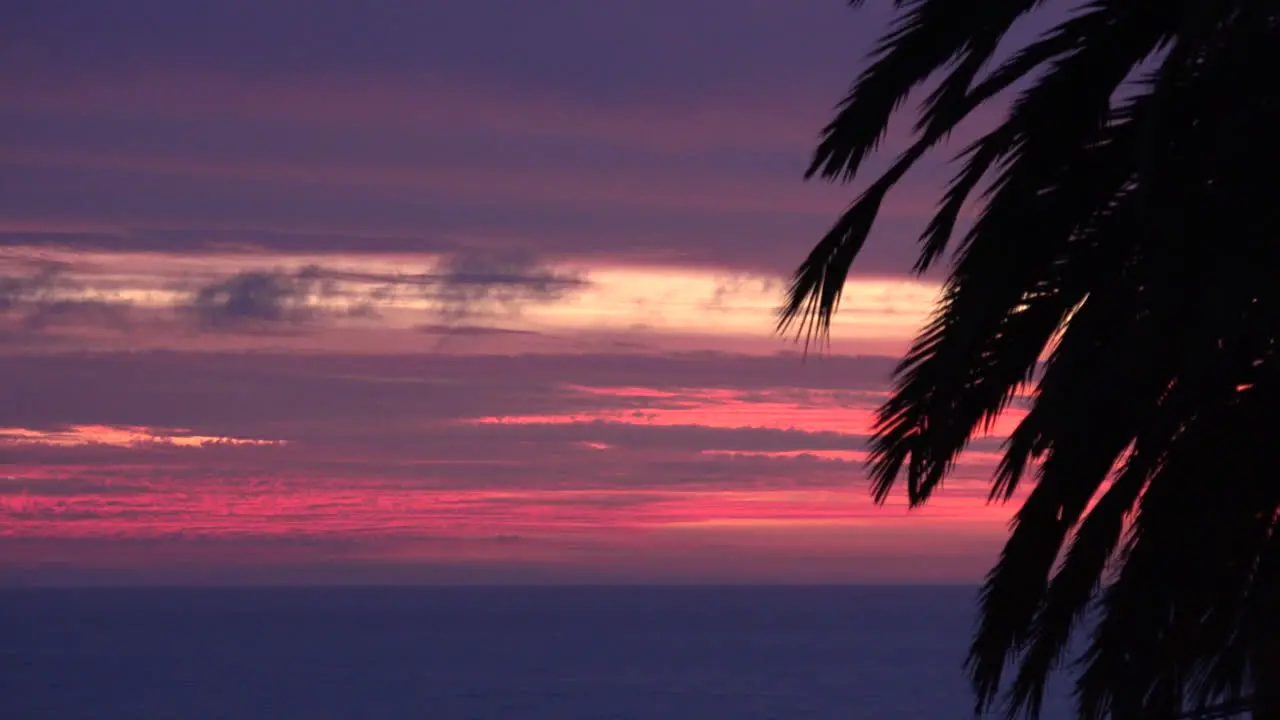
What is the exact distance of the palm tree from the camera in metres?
8.52

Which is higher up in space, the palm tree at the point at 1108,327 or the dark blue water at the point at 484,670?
the palm tree at the point at 1108,327

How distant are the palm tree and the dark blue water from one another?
56152mm

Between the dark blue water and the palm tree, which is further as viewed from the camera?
the dark blue water

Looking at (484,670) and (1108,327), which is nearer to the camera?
(1108,327)

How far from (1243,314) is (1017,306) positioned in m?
1.47

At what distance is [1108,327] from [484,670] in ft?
290

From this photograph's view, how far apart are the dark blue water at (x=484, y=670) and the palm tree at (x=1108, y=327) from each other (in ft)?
184

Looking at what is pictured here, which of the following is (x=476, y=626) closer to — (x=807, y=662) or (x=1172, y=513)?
(x=807, y=662)

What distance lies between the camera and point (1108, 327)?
9.23m

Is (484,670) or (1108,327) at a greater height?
(1108,327)

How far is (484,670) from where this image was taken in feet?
313

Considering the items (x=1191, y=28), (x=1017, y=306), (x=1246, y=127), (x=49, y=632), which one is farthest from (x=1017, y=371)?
(x=49, y=632)

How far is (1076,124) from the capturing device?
897 cm

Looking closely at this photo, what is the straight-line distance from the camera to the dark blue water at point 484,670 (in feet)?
233
